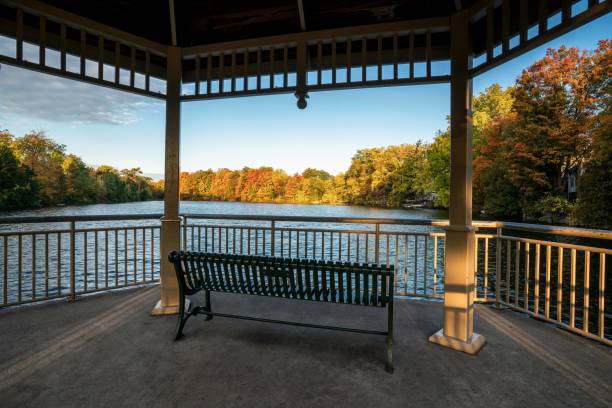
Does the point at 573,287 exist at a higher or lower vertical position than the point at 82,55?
lower

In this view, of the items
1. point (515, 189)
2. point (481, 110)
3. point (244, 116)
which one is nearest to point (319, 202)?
point (244, 116)

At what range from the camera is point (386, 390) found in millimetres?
2115

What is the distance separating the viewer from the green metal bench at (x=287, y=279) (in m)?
2.44

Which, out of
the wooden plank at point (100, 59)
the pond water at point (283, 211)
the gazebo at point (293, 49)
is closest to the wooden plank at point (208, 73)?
the gazebo at point (293, 49)

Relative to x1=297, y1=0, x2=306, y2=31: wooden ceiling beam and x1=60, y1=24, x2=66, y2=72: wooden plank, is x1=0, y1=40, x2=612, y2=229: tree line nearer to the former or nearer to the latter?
x1=297, y1=0, x2=306, y2=31: wooden ceiling beam

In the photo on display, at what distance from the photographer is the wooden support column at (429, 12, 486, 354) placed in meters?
2.82

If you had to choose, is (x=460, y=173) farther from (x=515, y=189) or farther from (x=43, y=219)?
(x=515, y=189)

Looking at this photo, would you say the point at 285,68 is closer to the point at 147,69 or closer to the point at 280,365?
the point at 147,69

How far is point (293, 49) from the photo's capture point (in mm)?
3602

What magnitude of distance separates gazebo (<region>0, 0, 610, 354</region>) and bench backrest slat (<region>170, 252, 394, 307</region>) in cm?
90

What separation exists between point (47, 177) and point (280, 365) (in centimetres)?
4987

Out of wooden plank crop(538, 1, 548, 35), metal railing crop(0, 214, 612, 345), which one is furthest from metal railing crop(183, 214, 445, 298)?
wooden plank crop(538, 1, 548, 35)

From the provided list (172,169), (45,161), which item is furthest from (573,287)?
(45,161)

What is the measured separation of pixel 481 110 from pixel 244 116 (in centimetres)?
3028
